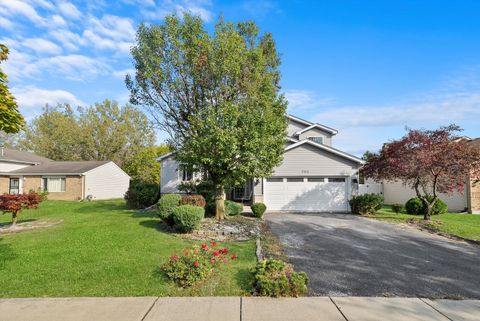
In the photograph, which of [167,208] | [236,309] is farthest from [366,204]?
[236,309]

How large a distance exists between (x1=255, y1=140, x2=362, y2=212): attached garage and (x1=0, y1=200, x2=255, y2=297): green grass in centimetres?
983

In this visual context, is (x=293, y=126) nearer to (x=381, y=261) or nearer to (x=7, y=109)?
(x=381, y=261)

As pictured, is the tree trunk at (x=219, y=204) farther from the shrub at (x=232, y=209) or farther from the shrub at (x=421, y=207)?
the shrub at (x=421, y=207)

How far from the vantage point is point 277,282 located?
555 centimetres

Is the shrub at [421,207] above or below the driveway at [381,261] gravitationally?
above

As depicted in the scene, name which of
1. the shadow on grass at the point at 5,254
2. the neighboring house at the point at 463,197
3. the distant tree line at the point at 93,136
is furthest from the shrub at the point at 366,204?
the distant tree line at the point at 93,136

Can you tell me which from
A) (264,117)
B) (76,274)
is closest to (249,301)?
(76,274)

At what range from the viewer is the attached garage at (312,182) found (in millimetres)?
18828

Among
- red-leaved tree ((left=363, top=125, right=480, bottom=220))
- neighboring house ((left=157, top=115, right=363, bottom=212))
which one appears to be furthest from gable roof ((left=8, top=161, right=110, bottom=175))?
red-leaved tree ((left=363, top=125, right=480, bottom=220))

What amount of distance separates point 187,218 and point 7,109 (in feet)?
21.6

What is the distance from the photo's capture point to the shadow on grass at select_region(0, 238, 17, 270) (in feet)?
24.7

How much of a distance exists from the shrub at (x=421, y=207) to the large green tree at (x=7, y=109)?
20416mm

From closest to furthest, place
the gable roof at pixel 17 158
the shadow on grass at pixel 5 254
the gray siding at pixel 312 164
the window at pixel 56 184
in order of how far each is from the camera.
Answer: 1. the shadow on grass at pixel 5 254
2. the gray siding at pixel 312 164
3. the window at pixel 56 184
4. the gable roof at pixel 17 158

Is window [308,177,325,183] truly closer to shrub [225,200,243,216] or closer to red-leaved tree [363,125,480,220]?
red-leaved tree [363,125,480,220]
